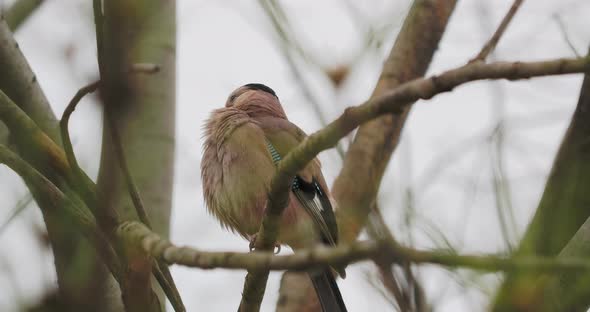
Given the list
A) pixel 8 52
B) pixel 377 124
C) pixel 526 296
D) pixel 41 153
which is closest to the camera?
pixel 526 296

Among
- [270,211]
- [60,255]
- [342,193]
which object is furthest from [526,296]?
[342,193]

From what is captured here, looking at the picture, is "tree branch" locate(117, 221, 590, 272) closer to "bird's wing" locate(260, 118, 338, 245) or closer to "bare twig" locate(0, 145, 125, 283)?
"bare twig" locate(0, 145, 125, 283)

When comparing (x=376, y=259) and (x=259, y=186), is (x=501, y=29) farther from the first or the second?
(x=376, y=259)

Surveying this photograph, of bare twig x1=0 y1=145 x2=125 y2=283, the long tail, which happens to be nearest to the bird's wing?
the long tail

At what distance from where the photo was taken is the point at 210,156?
19.9 feet

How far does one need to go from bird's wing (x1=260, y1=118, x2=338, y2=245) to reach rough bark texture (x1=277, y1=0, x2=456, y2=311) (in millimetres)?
140

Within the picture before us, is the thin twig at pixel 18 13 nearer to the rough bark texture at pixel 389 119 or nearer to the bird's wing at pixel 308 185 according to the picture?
the bird's wing at pixel 308 185

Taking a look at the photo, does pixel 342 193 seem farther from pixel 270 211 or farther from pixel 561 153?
pixel 270 211

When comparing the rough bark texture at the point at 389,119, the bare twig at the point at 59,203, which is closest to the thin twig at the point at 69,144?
the bare twig at the point at 59,203

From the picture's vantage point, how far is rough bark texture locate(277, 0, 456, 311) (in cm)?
594

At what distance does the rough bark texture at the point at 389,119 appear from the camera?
5941 mm

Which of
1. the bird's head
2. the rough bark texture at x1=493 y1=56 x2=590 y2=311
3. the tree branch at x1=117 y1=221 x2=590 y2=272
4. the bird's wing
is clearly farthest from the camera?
the bird's head

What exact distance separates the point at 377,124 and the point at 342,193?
723mm

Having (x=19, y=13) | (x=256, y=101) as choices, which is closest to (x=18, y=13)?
(x=19, y=13)
